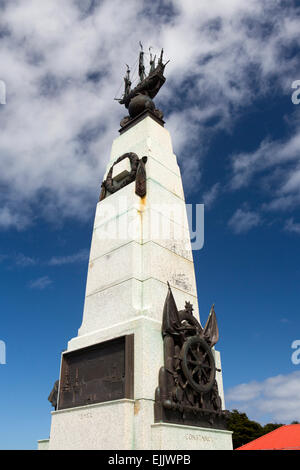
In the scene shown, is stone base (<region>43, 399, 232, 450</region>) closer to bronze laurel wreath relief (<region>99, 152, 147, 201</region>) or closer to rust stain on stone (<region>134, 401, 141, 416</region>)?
rust stain on stone (<region>134, 401, 141, 416</region>)

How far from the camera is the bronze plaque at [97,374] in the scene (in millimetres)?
8774

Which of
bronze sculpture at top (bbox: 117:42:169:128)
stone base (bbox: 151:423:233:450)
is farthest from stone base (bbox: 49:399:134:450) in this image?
bronze sculpture at top (bbox: 117:42:169:128)

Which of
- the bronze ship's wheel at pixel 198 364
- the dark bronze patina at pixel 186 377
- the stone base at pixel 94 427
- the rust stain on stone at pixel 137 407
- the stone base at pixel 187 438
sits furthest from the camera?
the bronze ship's wheel at pixel 198 364

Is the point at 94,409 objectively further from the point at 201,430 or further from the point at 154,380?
the point at 201,430

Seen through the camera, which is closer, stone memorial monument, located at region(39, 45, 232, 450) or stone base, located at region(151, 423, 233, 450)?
stone base, located at region(151, 423, 233, 450)

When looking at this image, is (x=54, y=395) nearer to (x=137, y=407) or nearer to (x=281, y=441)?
(x=137, y=407)

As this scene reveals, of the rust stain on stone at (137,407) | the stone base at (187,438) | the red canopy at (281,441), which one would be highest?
the red canopy at (281,441)

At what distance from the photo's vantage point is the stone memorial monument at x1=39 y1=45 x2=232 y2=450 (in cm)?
841

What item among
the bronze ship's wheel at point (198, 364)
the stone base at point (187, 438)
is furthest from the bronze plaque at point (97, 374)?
the bronze ship's wheel at point (198, 364)

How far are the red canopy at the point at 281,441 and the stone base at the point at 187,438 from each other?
1487 centimetres

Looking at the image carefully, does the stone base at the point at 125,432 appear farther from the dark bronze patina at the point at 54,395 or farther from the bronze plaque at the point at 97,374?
the dark bronze patina at the point at 54,395

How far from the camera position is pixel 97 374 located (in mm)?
9562

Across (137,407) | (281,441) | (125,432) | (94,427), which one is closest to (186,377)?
(137,407)

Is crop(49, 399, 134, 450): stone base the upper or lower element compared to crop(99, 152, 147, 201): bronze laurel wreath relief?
lower
